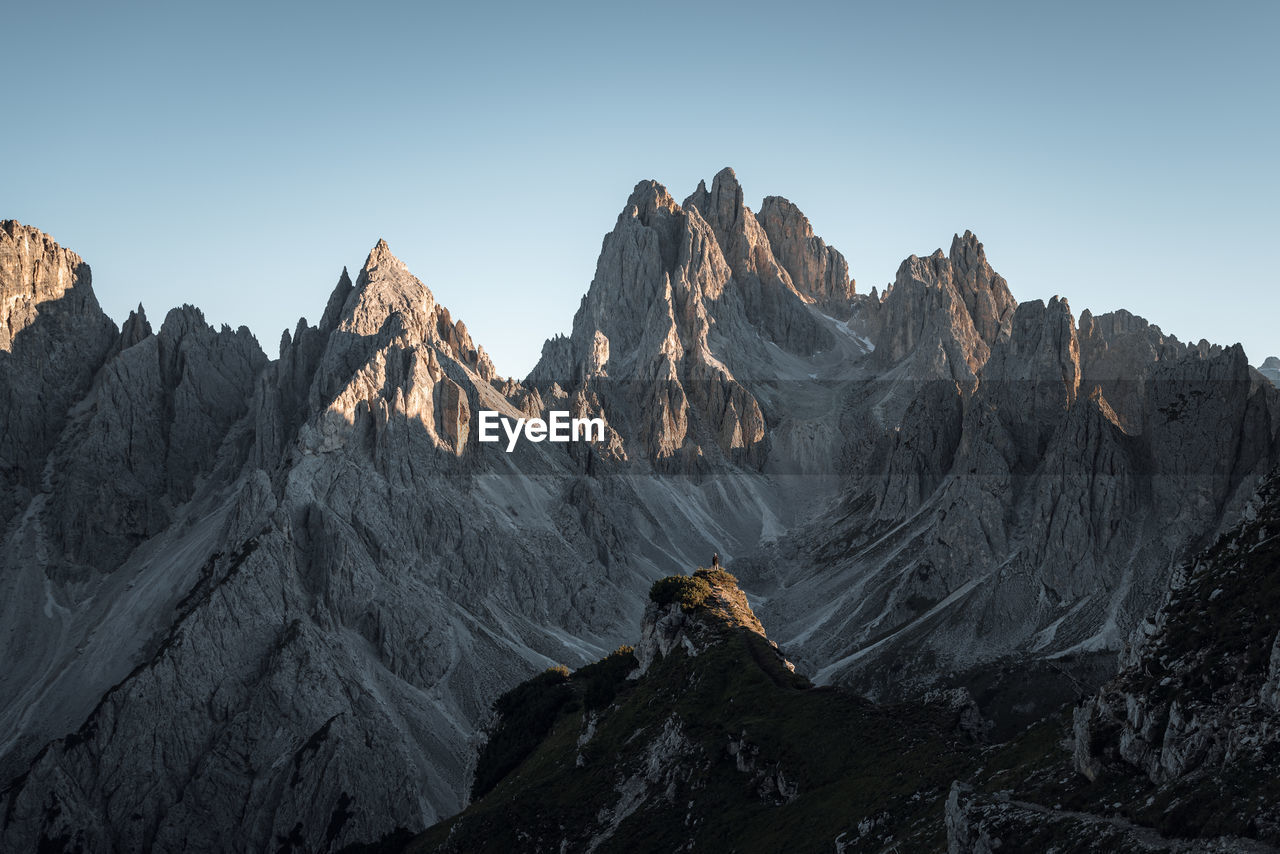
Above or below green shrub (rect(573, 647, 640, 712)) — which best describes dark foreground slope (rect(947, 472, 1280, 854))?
below

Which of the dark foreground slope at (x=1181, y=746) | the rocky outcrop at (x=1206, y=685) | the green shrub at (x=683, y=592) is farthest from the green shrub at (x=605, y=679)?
the rocky outcrop at (x=1206, y=685)

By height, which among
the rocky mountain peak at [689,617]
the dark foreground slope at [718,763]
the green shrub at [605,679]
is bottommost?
the dark foreground slope at [718,763]

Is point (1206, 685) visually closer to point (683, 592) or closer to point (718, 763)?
point (718, 763)

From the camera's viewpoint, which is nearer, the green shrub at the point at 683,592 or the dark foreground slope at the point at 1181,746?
the dark foreground slope at the point at 1181,746

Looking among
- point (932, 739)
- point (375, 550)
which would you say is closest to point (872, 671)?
point (375, 550)

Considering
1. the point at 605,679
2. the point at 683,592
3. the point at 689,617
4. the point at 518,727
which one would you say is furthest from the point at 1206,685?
the point at 518,727

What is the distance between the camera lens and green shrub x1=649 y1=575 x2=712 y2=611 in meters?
82.4

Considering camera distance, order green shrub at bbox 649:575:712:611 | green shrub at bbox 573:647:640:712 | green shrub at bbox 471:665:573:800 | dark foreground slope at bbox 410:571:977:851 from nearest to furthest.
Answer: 1. dark foreground slope at bbox 410:571:977:851
2. green shrub at bbox 573:647:640:712
3. green shrub at bbox 649:575:712:611
4. green shrub at bbox 471:665:573:800

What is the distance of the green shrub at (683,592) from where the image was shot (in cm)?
8238

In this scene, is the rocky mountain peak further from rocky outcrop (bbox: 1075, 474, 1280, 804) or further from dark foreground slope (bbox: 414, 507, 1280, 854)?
rocky outcrop (bbox: 1075, 474, 1280, 804)

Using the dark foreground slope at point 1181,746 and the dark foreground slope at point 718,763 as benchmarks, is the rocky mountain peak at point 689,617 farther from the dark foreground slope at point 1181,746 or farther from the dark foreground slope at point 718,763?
the dark foreground slope at point 1181,746

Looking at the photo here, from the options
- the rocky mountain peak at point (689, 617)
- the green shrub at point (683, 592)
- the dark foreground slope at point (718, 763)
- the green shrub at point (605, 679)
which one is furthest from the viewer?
the green shrub at point (683, 592)

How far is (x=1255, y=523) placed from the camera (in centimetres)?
4003

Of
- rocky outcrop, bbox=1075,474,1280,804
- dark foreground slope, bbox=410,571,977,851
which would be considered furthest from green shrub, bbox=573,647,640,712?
rocky outcrop, bbox=1075,474,1280,804
